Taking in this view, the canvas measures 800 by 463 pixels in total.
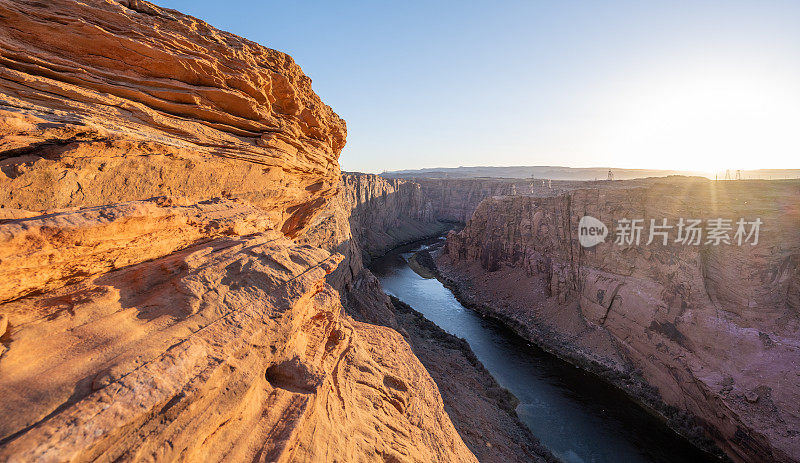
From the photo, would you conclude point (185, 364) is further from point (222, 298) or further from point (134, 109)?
point (134, 109)

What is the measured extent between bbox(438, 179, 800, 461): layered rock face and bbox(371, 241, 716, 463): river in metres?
1.63

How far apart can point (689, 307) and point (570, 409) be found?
37.4ft

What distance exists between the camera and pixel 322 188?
59.7 ft

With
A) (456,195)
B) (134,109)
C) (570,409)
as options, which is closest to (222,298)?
(134,109)

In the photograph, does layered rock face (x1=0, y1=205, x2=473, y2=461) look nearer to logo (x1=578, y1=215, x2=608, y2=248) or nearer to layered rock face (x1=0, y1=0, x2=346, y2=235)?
layered rock face (x1=0, y1=0, x2=346, y2=235)

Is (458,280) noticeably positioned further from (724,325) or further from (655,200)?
(724,325)

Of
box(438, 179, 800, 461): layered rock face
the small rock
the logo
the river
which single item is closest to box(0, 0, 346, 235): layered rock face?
the small rock

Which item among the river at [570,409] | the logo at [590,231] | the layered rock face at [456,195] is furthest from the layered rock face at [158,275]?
the layered rock face at [456,195]

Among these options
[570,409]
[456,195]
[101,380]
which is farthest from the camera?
[456,195]

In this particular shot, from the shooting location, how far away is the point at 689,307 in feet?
78.4

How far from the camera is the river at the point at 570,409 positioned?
65.1 ft

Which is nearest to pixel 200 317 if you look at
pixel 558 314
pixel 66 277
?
pixel 66 277

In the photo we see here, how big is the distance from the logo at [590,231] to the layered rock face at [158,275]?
2636 cm

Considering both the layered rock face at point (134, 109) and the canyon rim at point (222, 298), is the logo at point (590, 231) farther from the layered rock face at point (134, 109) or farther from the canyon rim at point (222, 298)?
the layered rock face at point (134, 109)
